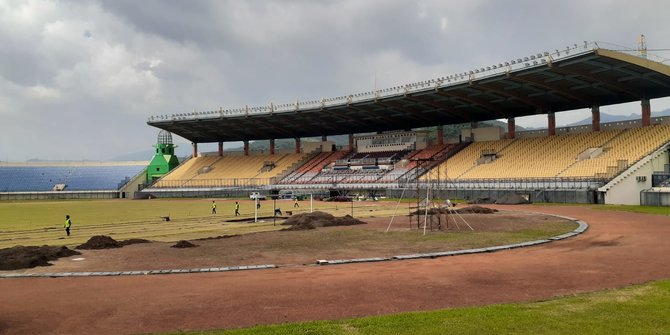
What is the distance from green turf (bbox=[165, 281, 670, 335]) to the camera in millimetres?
8859

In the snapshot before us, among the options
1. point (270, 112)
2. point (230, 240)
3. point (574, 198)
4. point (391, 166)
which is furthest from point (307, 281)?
point (270, 112)

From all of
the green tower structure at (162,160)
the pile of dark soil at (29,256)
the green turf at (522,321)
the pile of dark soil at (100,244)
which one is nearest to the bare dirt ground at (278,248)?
the pile of dark soil at (100,244)

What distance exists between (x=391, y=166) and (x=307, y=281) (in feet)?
226

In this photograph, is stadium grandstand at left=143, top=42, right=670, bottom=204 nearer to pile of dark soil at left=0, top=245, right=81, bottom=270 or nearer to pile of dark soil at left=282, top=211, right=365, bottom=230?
pile of dark soil at left=282, top=211, right=365, bottom=230

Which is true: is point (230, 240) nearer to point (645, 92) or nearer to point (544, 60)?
point (544, 60)

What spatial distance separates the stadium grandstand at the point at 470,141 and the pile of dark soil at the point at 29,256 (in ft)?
61.9

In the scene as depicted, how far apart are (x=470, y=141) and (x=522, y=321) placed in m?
72.7

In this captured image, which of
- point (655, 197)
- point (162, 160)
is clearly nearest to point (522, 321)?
point (655, 197)

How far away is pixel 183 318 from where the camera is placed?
1080 cm

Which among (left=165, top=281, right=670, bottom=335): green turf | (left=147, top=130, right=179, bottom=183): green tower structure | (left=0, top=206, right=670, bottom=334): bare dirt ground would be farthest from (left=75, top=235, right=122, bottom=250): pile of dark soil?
(left=147, top=130, right=179, bottom=183): green tower structure

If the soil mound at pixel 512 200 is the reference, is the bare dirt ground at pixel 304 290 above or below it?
below

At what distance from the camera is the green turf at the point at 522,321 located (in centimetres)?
886

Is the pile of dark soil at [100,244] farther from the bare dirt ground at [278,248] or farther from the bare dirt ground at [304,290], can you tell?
the bare dirt ground at [304,290]

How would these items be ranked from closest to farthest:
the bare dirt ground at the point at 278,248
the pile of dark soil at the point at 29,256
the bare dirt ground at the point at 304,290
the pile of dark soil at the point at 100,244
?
the bare dirt ground at the point at 304,290 → the pile of dark soil at the point at 29,256 → the bare dirt ground at the point at 278,248 → the pile of dark soil at the point at 100,244
